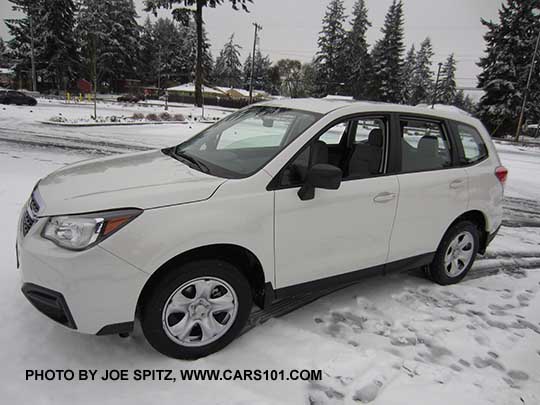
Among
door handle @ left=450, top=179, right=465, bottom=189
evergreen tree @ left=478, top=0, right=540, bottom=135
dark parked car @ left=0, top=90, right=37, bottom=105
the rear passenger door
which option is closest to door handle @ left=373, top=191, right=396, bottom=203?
the rear passenger door

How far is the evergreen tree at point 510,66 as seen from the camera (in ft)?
124

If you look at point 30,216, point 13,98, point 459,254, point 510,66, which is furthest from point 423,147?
point 510,66

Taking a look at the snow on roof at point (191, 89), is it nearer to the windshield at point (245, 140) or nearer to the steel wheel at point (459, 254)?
the windshield at point (245, 140)

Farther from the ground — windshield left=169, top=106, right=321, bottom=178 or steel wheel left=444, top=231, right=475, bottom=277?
windshield left=169, top=106, right=321, bottom=178

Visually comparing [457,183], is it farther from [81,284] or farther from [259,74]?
[259,74]

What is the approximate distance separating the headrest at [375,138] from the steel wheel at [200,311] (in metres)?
1.84

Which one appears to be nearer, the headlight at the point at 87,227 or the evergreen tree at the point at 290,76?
the headlight at the point at 87,227

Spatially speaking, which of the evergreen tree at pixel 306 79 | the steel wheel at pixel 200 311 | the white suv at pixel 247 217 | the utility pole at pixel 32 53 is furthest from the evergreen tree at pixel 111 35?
the steel wheel at pixel 200 311

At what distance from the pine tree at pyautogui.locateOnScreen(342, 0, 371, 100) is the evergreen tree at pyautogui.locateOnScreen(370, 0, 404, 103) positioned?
12.7ft

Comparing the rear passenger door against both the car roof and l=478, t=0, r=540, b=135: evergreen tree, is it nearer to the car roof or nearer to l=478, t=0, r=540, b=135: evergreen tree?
the car roof

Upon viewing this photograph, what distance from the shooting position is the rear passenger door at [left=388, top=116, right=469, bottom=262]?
3.45 metres

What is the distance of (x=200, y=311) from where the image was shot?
2646mm

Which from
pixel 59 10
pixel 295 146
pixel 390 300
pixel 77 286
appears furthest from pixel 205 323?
pixel 59 10

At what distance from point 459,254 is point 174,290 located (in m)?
3.08
